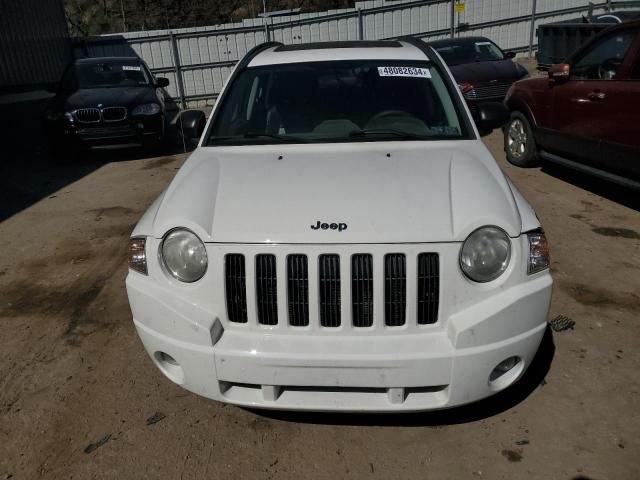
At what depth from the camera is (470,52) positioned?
36.6 ft

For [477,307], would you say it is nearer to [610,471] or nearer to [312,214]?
[312,214]

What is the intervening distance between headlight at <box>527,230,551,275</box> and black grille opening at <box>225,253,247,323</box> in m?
1.22

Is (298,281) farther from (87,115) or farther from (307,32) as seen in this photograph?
(307,32)

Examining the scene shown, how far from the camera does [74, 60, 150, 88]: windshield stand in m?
9.92

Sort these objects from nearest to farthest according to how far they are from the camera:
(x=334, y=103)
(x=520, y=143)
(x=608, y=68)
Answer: (x=334, y=103) < (x=608, y=68) < (x=520, y=143)

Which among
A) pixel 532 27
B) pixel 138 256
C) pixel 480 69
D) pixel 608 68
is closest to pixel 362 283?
pixel 138 256

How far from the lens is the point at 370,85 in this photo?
11.8 ft

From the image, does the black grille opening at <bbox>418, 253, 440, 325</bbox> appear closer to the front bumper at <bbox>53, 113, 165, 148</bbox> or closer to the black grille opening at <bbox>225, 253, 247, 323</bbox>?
the black grille opening at <bbox>225, 253, 247, 323</bbox>

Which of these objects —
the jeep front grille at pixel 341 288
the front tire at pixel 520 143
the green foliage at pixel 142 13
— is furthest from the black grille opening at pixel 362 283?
the green foliage at pixel 142 13

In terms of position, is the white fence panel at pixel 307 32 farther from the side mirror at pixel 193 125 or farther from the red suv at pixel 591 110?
the side mirror at pixel 193 125

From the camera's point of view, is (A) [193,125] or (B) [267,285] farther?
(A) [193,125]

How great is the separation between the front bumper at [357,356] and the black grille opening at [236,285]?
0.08 m

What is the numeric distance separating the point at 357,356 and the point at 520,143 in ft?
20.2

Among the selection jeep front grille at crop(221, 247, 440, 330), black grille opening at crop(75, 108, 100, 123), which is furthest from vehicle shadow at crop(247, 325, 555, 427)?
black grille opening at crop(75, 108, 100, 123)
